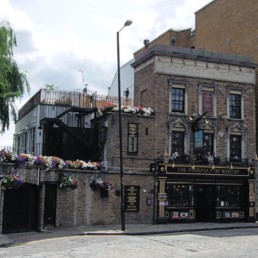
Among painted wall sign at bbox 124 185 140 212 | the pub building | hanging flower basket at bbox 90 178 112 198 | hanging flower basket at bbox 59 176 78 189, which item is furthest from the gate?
the pub building

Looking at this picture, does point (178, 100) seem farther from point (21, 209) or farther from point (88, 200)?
point (21, 209)

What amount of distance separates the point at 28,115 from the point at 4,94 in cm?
1017

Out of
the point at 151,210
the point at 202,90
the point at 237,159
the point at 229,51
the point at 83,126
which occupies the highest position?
the point at 229,51

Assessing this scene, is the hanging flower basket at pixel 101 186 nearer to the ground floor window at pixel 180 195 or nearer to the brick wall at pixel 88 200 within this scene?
the brick wall at pixel 88 200

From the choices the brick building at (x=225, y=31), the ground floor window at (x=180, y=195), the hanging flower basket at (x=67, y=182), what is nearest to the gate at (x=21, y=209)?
the hanging flower basket at (x=67, y=182)

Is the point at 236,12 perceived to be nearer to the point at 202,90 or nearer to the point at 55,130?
the point at 202,90

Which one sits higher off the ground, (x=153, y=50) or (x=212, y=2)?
(x=212, y=2)

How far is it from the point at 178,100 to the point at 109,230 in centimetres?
936

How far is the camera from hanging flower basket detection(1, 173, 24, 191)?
2061cm

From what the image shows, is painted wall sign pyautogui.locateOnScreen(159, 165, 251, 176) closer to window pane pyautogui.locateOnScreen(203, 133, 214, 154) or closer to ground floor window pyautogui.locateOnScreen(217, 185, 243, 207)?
ground floor window pyautogui.locateOnScreen(217, 185, 243, 207)

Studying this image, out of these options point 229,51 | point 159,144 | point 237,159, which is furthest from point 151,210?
point 229,51

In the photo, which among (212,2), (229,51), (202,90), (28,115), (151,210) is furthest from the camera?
(212,2)

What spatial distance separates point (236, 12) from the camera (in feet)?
114

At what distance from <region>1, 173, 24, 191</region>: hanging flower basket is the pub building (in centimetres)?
875
